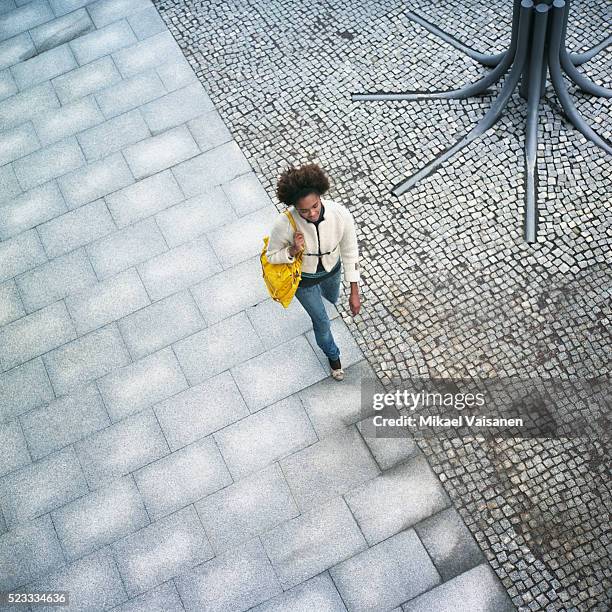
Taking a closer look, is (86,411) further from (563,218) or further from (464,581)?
(563,218)

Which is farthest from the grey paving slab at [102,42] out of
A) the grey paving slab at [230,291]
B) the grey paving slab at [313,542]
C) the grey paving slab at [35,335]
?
the grey paving slab at [313,542]

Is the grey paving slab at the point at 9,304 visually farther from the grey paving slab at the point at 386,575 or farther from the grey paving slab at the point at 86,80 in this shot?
the grey paving slab at the point at 386,575

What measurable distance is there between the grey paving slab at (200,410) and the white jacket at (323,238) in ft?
4.92

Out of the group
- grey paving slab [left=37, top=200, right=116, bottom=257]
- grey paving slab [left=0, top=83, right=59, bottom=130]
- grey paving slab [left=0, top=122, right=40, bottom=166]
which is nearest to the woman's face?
grey paving slab [left=37, top=200, right=116, bottom=257]

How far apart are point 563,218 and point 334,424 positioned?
2769 millimetres

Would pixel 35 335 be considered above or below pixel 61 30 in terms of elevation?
below

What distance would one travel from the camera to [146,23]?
27.8 ft

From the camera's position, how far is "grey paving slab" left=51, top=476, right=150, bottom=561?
5.35 m

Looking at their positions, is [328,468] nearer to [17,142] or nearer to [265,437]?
[265,437]

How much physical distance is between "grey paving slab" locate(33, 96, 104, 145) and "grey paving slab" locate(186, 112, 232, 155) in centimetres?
110

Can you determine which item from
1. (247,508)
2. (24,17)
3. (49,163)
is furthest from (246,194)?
(24,17)

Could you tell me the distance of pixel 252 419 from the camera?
568 cm

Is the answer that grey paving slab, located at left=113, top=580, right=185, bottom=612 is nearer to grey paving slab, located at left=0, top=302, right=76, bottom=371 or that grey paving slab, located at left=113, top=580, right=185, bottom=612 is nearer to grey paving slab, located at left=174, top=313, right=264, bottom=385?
grey paving slab, located at left=174, top=313, right=264, bottom=385

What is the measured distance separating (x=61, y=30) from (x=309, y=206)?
601 cm
